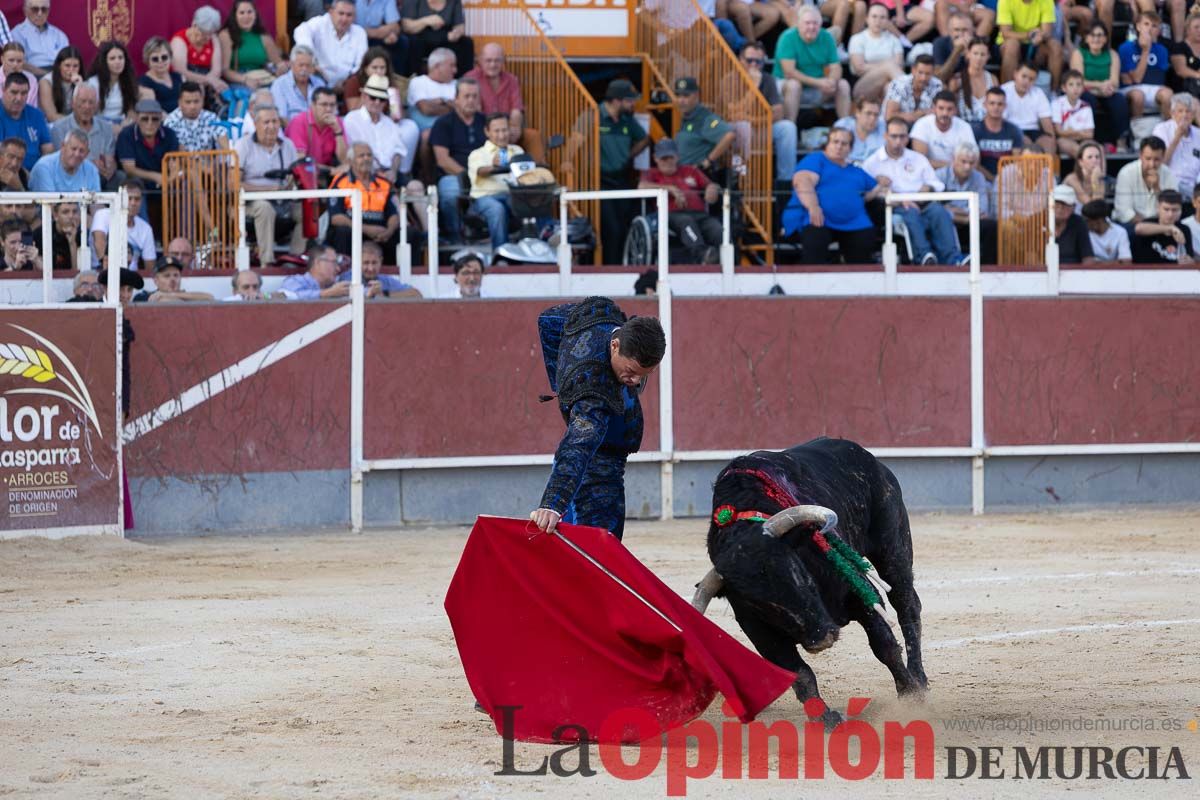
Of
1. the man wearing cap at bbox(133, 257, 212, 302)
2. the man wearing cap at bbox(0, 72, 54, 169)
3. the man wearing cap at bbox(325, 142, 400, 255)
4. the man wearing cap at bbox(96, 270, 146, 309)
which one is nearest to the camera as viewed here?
the man wearing cap at bbox(96, 270, 146, 309)

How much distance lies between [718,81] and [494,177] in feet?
8.49

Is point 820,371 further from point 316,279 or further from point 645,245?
point 316,279

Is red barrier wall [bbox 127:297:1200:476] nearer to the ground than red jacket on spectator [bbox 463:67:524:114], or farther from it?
nearer to the ground

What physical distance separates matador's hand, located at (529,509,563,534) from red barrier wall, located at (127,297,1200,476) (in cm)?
564

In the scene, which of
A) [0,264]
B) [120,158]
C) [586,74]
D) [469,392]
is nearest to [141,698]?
[469,392]

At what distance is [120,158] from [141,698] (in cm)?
707

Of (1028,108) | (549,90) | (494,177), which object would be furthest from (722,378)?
(1028,108)

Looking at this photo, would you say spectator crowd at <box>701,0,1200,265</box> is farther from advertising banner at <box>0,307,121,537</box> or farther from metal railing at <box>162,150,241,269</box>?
advertising banner at <box>0,307,121,537</box>

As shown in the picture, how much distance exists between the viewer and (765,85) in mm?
14781

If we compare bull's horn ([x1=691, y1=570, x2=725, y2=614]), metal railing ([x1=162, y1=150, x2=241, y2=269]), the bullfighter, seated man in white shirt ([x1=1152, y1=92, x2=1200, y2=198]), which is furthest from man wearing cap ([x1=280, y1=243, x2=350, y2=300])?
seated man in white shirt ([x1=1152, y1=92, x2=1200, y2=198])

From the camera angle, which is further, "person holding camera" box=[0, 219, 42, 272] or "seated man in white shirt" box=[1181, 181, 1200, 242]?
"seated man in white shirt" box=[1181, 181, 1200, 242]

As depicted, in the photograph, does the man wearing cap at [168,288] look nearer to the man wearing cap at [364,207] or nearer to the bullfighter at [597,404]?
the man wearing cap at [364,207]

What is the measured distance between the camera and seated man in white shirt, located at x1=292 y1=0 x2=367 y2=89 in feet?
45.7

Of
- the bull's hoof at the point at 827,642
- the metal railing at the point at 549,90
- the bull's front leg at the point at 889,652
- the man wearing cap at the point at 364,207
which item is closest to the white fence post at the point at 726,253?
the metal railing at the point at 549,90
